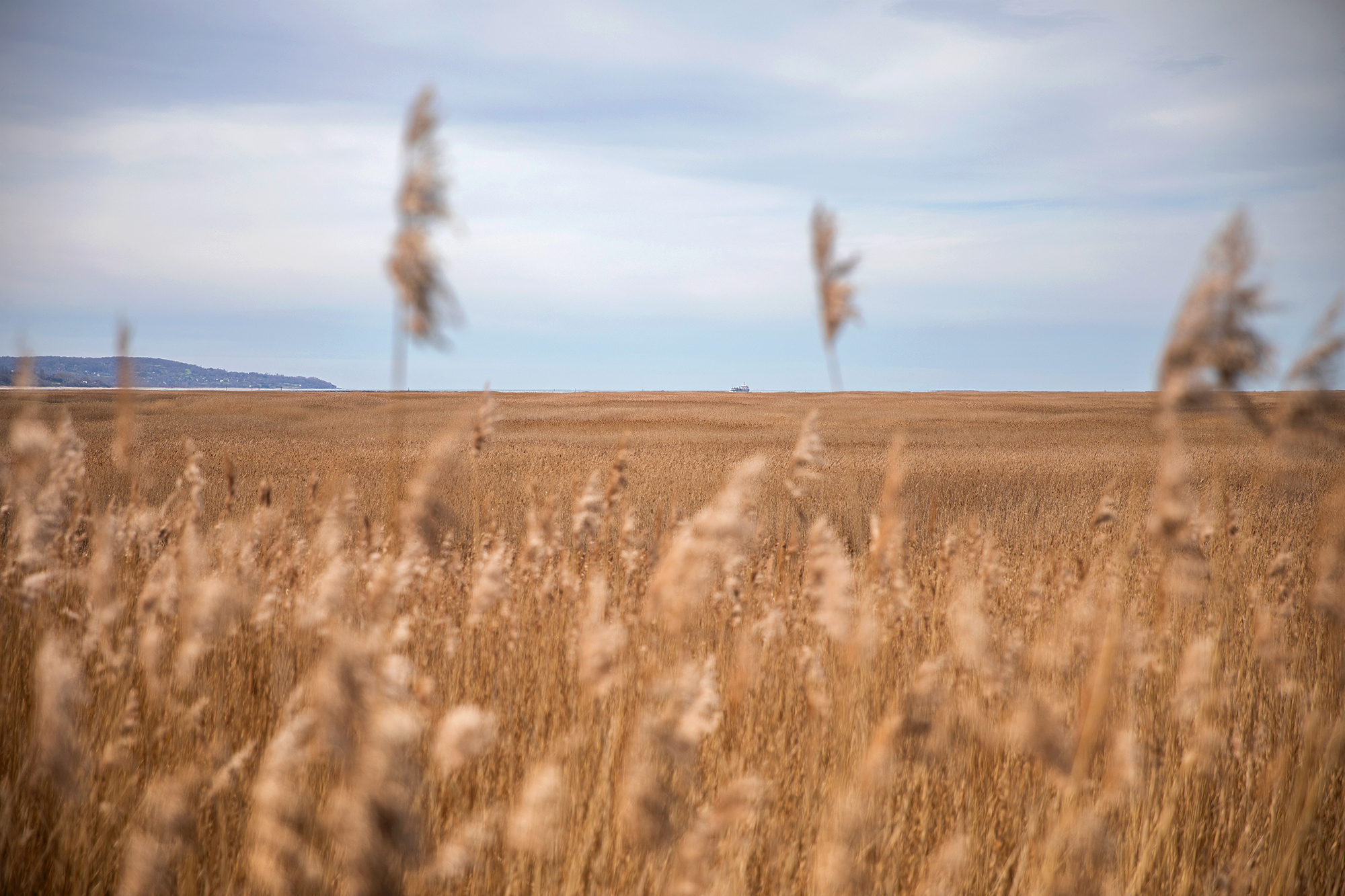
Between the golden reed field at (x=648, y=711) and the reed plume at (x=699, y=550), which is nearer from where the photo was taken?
the golden reed field at (x=648, y=711)

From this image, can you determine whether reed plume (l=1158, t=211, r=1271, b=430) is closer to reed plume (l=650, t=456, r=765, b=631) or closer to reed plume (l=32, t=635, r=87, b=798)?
reed plume (l=650, t=456, r=765, b=631)

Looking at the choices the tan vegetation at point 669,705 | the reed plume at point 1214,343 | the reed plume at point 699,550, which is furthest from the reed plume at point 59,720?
the reed plume at point 1214,343

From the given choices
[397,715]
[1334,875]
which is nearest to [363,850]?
[397,715]

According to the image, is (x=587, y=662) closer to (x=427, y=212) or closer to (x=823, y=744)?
(x=427, y=212)

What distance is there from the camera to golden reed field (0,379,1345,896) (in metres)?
1.27

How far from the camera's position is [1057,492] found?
15086mm

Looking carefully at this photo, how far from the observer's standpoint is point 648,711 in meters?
1.73

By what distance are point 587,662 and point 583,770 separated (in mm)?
926

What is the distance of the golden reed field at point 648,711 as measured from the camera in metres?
1.27

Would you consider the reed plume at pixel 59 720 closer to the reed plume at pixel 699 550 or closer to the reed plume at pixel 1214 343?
the reed plume at pixel 699 550

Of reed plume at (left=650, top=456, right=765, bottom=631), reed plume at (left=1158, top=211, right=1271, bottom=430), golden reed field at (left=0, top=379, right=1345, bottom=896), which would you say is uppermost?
reed plume at (left=1158, top=211, right=1271, bottom=430)

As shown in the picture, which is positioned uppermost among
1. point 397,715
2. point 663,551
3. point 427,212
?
point 427,212

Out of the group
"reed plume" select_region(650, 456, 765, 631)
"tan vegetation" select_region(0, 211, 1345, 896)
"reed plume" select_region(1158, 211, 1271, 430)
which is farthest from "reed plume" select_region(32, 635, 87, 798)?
"reed plume" select_region(1158, 211, 1271, 430)

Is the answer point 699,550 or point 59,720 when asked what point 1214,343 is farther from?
point 59,720
